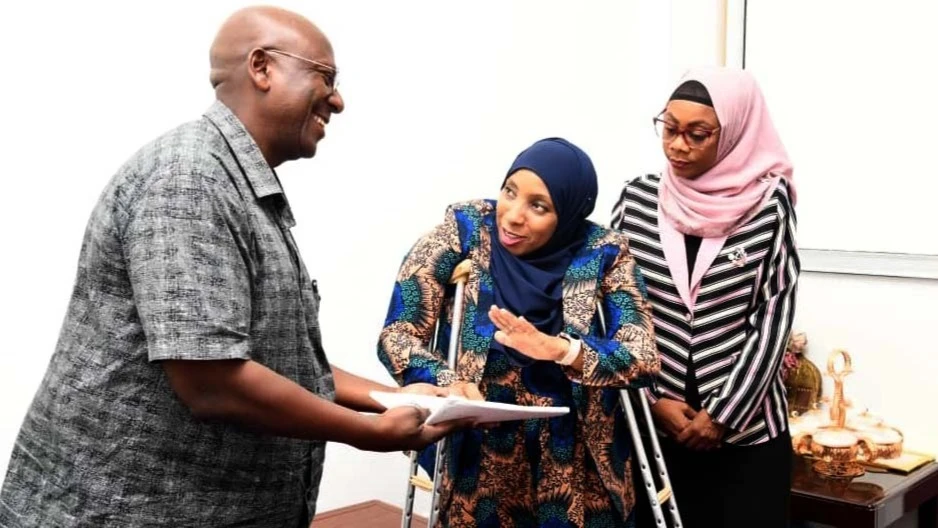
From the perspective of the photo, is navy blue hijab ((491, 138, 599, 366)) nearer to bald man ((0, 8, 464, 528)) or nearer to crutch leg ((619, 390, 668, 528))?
crutch leg ((619, 390, 668, 528))

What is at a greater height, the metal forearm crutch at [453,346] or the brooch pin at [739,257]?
the brooch pin at [739,257]

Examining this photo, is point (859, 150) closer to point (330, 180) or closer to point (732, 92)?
point (732, 92)

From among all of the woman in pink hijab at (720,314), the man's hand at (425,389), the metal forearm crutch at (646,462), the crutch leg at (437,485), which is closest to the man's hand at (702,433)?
the woman in pink hijab at (720,314)

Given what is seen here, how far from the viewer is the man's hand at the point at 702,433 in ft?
7.55

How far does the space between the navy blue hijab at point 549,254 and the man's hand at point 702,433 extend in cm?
43

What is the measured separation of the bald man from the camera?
4.23 ft

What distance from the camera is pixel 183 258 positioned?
4.19ft

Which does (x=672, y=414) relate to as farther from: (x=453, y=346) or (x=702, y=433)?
(x=453, y=346)

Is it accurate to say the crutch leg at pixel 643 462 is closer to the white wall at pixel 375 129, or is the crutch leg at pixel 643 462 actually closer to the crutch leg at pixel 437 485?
the crutch leg at pixel 437 485

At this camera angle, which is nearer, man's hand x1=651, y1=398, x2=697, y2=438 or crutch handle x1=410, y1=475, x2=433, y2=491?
crutch handle x1=410, y1=475, x2=433, y2=491

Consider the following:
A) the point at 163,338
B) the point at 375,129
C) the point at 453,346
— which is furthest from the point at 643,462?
the point at 375,129

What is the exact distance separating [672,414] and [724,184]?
1.85 ft

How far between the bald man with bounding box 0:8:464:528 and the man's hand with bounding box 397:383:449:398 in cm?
36

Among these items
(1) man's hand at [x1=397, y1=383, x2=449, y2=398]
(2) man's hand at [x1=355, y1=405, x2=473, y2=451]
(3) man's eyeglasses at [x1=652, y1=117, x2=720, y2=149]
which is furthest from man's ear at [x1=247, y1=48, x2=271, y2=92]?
(3) man's eyeglasses at [x1=652, y1=117, x2=720, y2=149]
